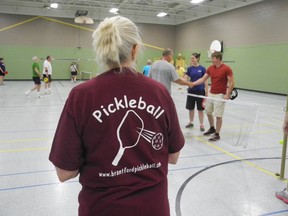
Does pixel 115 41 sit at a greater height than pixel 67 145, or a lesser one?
greater

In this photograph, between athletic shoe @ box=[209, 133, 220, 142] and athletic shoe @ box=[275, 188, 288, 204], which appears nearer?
athletic shoe @ box=[275, 188, 288, 204]

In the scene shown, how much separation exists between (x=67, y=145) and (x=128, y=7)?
18.9 metres

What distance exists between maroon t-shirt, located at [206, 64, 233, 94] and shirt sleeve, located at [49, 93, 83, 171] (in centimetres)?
437

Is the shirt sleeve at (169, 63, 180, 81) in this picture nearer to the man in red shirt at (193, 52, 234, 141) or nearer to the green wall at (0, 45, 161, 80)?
the man in red shirt at (193, 52, 234, 141)

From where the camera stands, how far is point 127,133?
3.71ft

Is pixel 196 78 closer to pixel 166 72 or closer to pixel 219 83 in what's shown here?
pixel 219 83

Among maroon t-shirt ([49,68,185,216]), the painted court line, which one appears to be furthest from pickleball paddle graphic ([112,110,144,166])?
the painted court line

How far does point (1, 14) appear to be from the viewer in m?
18.0

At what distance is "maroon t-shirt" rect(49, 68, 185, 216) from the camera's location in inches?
42.4

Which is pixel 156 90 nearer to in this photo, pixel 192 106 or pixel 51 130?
pixel 192 106

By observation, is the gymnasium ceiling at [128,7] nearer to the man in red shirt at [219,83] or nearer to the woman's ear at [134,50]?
the man in red shirt at [219,83]

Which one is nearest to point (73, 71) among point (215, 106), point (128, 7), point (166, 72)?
point (128, 7)

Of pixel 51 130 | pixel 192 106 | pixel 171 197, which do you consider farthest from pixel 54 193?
pixel 192 106

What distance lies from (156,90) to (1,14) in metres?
20.5
